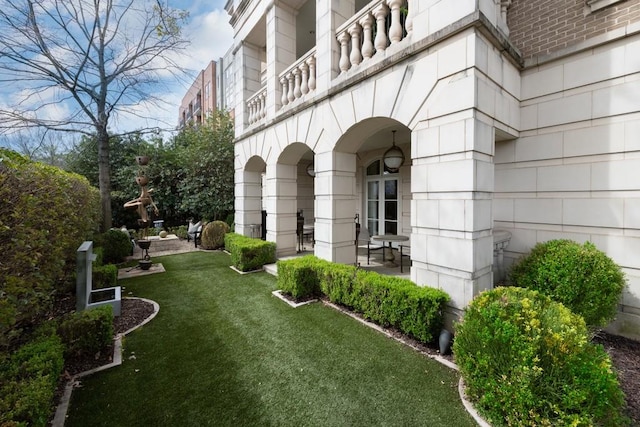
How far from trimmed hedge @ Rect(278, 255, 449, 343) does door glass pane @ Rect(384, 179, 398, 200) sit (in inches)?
191

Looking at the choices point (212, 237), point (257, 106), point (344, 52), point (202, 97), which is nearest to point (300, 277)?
point (344, 52)

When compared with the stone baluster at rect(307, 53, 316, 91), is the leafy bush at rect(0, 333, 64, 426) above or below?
below

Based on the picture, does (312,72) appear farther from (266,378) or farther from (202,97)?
(202,97)

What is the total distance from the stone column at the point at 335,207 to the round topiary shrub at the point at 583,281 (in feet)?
11.0

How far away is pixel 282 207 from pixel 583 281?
21.6 feet

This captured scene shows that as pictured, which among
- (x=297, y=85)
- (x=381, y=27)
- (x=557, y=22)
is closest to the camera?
(x=557, y=22)

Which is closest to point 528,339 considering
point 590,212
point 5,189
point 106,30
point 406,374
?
point 406,374

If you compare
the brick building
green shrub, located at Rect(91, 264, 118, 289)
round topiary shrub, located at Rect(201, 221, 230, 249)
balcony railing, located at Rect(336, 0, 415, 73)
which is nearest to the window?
balcony railing, located at Rect(336, 0, 415, 73)

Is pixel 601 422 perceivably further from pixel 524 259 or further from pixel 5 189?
pixel 5 189

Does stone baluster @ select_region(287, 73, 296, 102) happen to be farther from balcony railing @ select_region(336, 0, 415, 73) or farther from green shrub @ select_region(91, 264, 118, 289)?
green shrub @ select_region(91, 264, 118, 289)

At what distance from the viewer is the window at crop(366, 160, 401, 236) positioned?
974 centimetres

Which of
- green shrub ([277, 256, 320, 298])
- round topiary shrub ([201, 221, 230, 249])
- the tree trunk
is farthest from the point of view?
round topiary shrub ([201, 221, 230, 249])

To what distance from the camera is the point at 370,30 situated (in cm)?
530

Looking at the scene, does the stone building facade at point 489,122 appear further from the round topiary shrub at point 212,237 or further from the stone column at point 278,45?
the round topiary shrub at point 212,237
